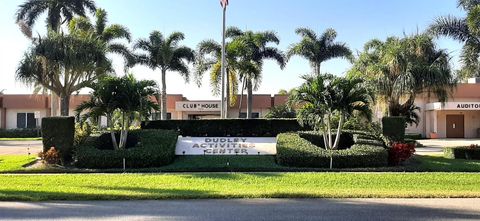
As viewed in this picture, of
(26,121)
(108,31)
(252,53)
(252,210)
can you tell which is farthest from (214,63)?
(252,210)

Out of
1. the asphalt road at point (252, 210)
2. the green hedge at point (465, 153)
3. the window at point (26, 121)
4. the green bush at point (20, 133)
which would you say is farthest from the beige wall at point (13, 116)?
the asphalt road at point (252, 210)

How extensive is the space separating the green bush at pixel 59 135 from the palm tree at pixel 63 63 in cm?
754

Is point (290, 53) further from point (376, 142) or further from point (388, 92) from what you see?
point (376, 142)

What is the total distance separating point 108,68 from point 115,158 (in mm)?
11733

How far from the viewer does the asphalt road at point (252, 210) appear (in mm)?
8305

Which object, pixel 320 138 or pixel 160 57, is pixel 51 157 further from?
pixel 160 57

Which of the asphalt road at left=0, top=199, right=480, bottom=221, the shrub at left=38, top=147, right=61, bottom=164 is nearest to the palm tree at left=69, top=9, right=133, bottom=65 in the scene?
the shrub at left=38, top=147, right=61, bottom=164

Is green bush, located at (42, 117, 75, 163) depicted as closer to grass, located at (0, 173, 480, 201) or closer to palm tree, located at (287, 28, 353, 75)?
grass, located at (0, 173, 480, 201)

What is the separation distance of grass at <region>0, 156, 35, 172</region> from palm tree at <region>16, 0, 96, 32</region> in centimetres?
2108

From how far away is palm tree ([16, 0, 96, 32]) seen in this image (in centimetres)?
3844

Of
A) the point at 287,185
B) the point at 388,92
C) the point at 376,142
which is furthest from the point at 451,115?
the point at 287,185

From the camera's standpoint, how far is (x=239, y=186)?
12.1 metres

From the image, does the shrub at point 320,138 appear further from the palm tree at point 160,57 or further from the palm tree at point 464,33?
the palm tree at point 160,57

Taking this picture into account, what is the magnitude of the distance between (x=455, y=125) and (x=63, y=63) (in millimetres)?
31073
